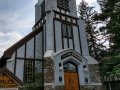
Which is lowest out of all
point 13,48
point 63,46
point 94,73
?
point 94,73

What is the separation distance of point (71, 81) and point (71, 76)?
0.45 metres

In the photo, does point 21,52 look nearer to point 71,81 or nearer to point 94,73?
point 71,81

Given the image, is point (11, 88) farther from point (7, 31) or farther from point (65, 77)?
point (7, 31)

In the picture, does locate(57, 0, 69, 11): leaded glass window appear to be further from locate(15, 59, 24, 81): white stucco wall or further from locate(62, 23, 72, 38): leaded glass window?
locate(15, 59, 24, 81): white stucco wall

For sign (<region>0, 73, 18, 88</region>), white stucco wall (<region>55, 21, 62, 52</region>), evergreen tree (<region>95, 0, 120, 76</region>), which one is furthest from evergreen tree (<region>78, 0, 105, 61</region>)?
sign (<region>0, 73, 18, 88</region>)

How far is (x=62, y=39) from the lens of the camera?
12469 mm

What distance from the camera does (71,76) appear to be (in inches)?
453

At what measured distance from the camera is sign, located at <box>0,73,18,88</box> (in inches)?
196

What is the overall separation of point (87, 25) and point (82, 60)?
9524 mm

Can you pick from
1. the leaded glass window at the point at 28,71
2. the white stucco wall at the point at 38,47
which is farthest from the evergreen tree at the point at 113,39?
the leaded glass window at the point at 28,71

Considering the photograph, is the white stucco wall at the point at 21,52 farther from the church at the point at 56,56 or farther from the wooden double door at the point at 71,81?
the wooden double door at the point at 71,81

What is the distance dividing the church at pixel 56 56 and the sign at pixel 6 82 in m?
4.98

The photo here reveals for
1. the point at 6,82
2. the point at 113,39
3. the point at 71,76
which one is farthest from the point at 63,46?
the point at 6,82

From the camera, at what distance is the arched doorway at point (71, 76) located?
11073 millimetres
